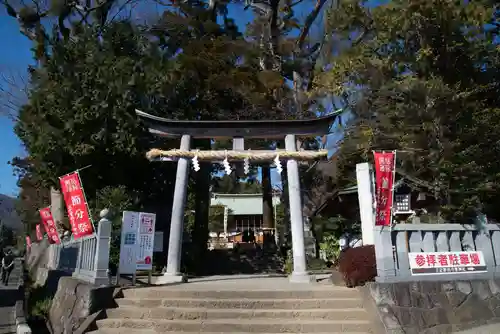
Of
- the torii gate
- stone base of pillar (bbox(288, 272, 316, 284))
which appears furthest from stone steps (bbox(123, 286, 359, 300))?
the torii gate

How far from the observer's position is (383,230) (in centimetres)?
702

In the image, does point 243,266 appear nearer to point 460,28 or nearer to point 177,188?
point 177,188

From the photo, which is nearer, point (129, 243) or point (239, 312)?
point (239, 312)

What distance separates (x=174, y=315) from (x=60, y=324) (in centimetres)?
295

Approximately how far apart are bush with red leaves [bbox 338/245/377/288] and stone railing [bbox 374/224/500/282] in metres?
0.50

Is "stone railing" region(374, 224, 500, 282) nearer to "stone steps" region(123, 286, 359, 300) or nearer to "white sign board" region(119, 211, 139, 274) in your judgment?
"stone steps" region(123, 286, 359, 300)

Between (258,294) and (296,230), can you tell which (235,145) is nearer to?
(296,230)

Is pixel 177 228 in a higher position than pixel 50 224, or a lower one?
lower

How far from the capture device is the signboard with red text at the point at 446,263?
23.7 feet

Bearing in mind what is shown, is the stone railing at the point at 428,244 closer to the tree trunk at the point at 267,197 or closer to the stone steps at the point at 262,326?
the stone steps at the point at 262,326

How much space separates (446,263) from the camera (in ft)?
24.2

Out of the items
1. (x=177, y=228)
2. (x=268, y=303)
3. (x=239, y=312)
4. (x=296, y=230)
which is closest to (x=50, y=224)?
(x=177, y=228)

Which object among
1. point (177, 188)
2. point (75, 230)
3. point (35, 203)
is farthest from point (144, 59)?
point (35, 203)

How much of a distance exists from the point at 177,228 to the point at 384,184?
561 cm
